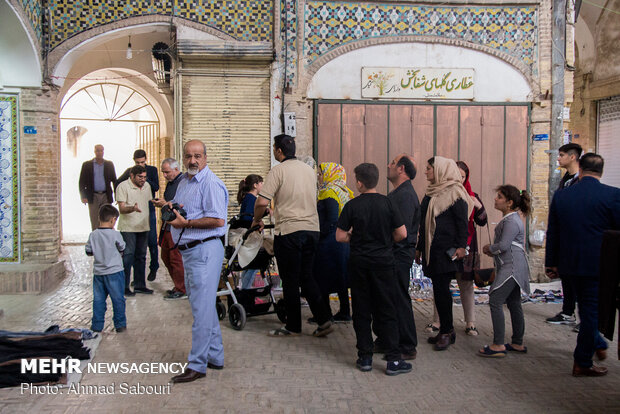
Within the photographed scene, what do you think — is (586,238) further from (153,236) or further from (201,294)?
(153,236)

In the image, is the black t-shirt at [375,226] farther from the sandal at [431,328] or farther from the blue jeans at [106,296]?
the blue jeans at [106,296]

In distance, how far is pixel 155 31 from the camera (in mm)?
9242

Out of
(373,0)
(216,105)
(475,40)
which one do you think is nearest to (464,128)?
(475,40)

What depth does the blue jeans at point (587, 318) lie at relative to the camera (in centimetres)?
459

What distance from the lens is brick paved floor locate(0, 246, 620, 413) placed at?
4.07 meters

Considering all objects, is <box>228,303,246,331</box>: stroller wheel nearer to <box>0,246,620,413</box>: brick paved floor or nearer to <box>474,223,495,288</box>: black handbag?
<box>0,246,620,413</box>: brick paved floor

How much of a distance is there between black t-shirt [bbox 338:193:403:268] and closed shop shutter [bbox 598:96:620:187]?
10.1m

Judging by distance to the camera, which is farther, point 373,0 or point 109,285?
point 373,0

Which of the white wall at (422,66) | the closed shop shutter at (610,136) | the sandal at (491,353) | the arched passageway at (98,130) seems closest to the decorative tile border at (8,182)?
the arched passageway at (98,130)

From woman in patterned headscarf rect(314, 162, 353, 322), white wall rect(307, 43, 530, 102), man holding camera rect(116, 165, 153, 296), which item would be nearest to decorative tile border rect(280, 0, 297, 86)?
white wall rect(307, 43, 530, 102)

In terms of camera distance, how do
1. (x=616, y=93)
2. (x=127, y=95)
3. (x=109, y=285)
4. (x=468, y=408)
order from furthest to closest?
(x=127, y=95) < (x=616, y=93) < (x=109, y=285) < (x=468, y=408)

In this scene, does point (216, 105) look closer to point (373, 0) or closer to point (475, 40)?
point (373, 0)

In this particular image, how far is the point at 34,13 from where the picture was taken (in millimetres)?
8430

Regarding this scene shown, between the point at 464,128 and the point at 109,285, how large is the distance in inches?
231
